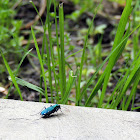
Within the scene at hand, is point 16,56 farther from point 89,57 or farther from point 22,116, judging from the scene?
point 22,116

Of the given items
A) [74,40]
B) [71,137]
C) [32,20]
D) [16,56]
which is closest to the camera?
[71,137]

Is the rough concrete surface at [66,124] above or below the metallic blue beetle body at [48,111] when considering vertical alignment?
below

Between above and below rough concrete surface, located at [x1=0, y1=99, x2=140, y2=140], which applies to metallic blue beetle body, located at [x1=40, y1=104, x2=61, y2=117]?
above

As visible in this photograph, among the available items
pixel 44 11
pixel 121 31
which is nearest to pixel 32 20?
pixel 44 11

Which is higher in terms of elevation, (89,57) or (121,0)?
(121,0)

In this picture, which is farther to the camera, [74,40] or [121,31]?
[74,40]

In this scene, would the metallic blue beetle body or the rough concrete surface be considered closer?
the rough concrete surface

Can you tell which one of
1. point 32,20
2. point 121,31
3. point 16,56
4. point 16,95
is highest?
point 121,31

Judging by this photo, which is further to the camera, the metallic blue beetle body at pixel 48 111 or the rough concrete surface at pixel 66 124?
the metallic blue beetle body at pixel 48 111
